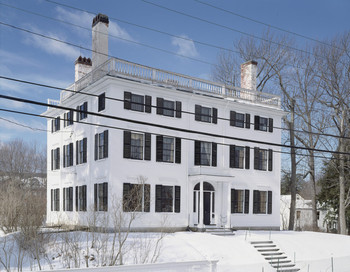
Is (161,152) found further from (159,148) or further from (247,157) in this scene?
(247,157)

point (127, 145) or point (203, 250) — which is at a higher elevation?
point (127, 145)

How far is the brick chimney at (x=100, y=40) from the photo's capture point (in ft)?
91.0

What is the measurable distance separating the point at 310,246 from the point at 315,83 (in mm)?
18169

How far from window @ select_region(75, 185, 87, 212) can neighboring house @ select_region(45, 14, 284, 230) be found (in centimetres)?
7

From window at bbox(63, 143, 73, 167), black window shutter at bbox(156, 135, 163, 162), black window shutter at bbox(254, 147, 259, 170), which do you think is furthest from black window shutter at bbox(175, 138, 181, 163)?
window at bbox(63, 143, 73, 167)

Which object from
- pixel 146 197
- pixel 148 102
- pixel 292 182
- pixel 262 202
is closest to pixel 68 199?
pixel 146 197

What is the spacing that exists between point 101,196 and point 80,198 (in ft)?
11.5

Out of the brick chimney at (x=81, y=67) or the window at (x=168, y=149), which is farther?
the brick chimney at (x=81, y=67)

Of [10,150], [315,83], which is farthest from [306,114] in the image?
[10,150]

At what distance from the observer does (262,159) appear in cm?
3250

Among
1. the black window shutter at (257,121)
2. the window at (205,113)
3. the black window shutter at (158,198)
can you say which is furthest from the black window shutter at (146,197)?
the black window shutter at (257,121)

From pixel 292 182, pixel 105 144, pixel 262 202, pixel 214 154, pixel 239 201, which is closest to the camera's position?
pixel 105 144

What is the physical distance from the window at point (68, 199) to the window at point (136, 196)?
6.57 meters

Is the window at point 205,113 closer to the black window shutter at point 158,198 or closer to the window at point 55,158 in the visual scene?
the black window shutter at point 158,198
